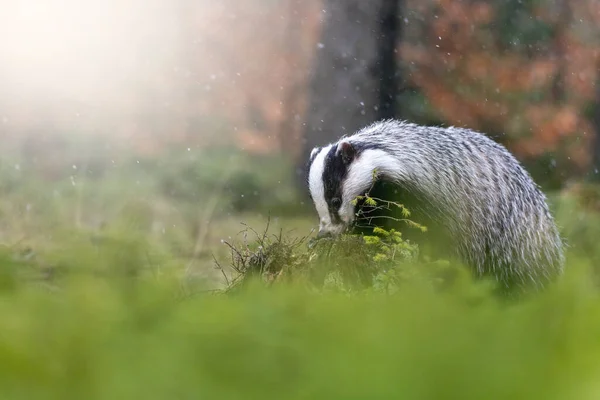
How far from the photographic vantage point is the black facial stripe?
2293 mm

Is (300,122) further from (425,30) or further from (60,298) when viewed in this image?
(60,298)

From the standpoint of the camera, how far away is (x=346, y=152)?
7.61ft

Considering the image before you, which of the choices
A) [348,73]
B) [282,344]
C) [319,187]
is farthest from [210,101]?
[282,344]

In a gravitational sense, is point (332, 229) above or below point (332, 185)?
below

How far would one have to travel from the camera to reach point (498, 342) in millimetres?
485

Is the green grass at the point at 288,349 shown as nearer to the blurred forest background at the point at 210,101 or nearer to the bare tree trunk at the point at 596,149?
the blurred forest background at the point at 210,101

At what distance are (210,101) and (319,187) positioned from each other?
204 centimetres

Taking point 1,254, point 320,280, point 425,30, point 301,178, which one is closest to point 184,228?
point 301,178

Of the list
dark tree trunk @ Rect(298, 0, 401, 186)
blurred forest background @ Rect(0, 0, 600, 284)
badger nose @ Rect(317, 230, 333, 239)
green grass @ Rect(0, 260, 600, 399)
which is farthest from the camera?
blurred forest background @ Rect(0, 0, 600, 284)

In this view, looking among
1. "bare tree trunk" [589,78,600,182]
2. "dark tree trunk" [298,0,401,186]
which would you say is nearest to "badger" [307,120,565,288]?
"dark tree trunk" [298,0,401,186]

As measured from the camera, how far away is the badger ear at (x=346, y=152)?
2314 millimetres

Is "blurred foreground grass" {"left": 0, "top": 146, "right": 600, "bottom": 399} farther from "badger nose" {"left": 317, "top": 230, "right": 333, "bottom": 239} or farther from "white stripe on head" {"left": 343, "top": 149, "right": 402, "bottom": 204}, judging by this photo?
"white stripe on head" {"left": 343, "top": 149, "right": 402, "bottom": 204}

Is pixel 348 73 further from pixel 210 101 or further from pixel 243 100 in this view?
pixel 210 101

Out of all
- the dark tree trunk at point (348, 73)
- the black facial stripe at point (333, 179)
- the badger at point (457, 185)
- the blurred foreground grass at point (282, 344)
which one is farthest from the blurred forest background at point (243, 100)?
the blurred foreground grass at point (282, 344)
